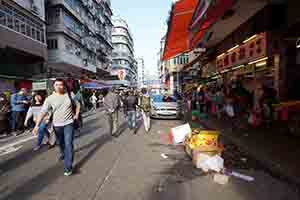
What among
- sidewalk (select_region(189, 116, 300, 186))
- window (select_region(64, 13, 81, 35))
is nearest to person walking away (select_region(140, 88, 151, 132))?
sidewalk (select_region(189, 116, 300, 186))

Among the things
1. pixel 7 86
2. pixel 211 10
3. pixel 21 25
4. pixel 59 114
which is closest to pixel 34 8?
pixel 21 25

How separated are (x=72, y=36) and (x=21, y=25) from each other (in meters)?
11.0

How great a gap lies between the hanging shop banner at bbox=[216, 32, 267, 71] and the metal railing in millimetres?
15231

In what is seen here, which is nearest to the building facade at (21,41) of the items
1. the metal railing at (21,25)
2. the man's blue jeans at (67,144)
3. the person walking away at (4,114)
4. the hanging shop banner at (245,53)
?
the metal railing at (21,25)

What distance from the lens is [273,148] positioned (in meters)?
6.87

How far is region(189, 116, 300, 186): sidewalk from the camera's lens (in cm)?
513

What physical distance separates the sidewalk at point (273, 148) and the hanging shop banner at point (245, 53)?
10.6ft

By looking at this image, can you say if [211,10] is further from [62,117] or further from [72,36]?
[72,36]

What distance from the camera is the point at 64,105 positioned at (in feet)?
16.9

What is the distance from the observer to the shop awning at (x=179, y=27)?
8.83 meters

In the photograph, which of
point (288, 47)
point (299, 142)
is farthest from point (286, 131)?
point (288, 47)

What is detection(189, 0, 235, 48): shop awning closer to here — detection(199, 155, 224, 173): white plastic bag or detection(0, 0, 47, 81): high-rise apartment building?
A: detection(199, 155, 224, 173): white plastic bag

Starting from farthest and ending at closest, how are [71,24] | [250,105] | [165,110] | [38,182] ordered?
[71,24]
[165,110]
[250,105]
[38,182]

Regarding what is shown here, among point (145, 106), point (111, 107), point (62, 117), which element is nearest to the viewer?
point (62, 117)
